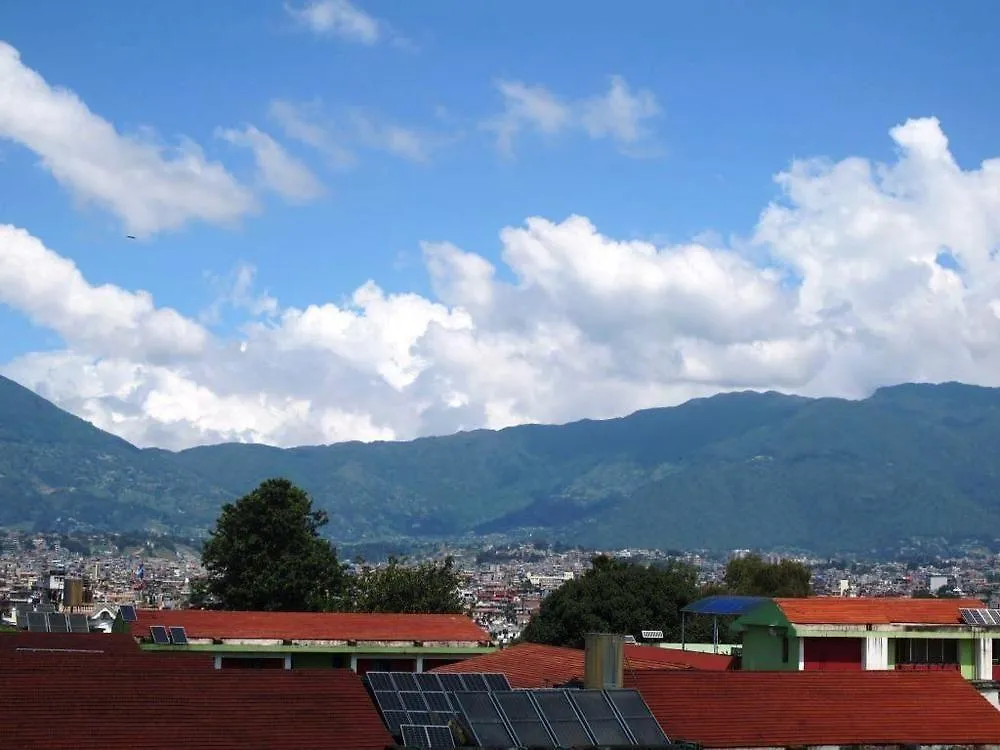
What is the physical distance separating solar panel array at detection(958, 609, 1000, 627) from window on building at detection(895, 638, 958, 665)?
0.80m

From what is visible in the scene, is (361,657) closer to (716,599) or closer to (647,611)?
(716,599)

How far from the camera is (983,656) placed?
4447 cm

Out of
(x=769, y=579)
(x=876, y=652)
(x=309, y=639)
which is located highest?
(x=769, y=579)

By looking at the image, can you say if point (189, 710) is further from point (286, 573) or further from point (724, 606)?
point (286, 573)

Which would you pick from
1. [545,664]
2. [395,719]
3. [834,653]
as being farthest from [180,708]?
[834,653]

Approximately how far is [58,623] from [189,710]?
2674cm

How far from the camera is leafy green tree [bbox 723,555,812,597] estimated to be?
110 meters

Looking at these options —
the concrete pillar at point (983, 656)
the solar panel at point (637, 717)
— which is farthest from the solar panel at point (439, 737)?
the concrete pillar at point (983, 656)

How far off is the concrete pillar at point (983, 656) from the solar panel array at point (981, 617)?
18.4 inches

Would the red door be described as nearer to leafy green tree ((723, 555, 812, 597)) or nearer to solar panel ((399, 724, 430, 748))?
solar panel ((399, 724, 430, 748))

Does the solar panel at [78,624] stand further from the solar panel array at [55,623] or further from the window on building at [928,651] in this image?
the window on building at [928,651]

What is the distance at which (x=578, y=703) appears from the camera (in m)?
26.8

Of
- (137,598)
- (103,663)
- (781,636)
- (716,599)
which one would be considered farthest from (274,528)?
(137,598)

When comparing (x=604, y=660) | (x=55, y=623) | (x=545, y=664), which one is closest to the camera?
(x=604, y=660)
